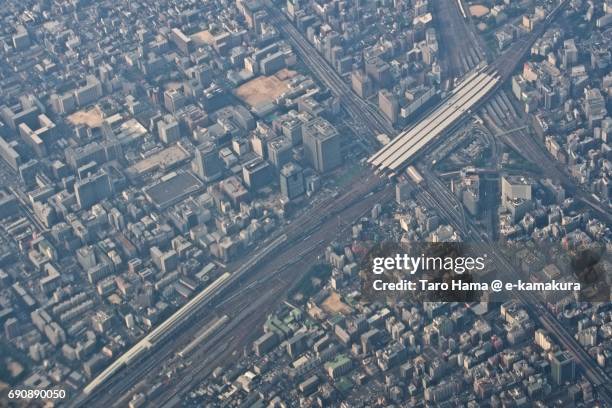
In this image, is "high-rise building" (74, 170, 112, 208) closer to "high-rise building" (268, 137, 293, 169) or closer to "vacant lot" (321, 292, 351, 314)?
"high-rise building" (268, 137, 293, 169)

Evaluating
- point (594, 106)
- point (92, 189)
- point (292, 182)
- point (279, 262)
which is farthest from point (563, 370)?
point (92, 189)

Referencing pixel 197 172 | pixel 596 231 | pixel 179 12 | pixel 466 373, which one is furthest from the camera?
pixel 179 12

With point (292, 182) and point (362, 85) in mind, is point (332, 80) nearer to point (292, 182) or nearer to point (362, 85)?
point (362, 85)

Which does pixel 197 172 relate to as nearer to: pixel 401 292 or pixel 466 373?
pixel 401 292

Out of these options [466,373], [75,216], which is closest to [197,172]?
[75,216]

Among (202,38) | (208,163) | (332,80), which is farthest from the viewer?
(202,38)

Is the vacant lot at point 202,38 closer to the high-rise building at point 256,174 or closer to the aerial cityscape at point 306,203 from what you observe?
the aerial cityscape at point 306,203

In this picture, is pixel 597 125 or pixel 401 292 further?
pixel 597 125
